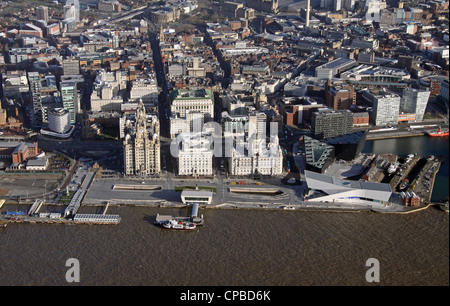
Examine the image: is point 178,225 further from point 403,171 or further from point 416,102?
point 416,102

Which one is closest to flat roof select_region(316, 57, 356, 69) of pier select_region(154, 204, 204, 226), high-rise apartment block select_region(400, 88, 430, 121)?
high-rise apartment block select_region(400, 88, 430, 121)

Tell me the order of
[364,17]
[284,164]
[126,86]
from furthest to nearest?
[364,17] → [126,86] → [284,164]

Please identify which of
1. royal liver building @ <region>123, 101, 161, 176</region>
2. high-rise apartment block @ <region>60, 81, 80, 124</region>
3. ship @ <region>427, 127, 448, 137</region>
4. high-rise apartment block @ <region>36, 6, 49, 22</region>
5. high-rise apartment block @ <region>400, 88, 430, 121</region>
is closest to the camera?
royal liver building @ <region>123, 101, 161, 176</region>

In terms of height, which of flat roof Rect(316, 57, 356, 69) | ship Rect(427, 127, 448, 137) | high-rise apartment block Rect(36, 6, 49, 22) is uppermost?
high-rise apartment block Rect(36, 6, 49, 22)

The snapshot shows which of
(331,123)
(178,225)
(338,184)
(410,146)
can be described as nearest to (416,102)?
(410,146)

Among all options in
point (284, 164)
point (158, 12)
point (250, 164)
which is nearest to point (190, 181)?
point (250, 164)

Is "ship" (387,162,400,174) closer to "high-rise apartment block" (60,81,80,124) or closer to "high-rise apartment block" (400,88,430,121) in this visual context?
"high-rise apartment block" (400,88,430,121)

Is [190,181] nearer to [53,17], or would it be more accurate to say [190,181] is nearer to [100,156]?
[100,156]

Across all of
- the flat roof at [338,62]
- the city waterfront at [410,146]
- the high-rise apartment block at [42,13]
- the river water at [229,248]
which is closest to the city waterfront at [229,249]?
the river water at [229,248]
